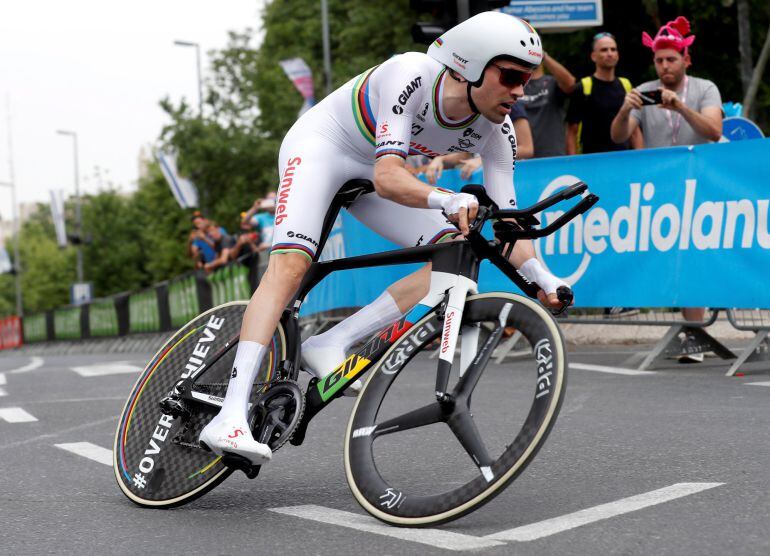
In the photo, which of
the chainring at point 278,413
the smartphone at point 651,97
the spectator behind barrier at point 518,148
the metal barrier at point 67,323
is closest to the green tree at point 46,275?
the metal barrier at point 67,323

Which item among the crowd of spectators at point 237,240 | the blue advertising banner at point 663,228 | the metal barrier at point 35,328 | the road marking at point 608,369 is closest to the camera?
the blue advertising banner at point 663,228

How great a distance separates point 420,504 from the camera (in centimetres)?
378

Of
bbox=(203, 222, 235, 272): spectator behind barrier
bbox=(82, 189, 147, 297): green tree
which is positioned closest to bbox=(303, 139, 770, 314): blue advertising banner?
bbox=(203, 222, 235, 272): spectator behind barrier

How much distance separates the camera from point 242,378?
14.3 feet

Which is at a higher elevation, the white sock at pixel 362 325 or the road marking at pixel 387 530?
the white sock at pixel 362 325

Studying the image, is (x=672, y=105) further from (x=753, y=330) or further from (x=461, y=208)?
(x=461, y=208)

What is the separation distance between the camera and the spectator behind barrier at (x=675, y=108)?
9141 mm

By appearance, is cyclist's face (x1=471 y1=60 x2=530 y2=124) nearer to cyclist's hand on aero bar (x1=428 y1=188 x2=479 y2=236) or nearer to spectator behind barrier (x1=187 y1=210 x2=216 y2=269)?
cyclist's hand on aero bar (x1=428 y1=188 x2=479 y2=236)

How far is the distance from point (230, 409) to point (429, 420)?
76 centimetres

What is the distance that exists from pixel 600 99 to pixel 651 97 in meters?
1.27

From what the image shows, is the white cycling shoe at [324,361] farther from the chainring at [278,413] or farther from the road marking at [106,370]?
the road marking at [106,370]

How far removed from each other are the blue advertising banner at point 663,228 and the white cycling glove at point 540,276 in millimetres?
3945

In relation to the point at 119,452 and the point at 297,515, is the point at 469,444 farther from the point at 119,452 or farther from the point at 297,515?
the point at 119,452

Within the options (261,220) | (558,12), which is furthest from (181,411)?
(261,220)
